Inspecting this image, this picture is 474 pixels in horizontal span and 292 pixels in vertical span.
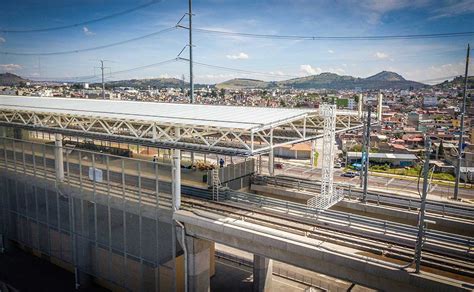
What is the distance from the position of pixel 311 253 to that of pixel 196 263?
16.8 feet

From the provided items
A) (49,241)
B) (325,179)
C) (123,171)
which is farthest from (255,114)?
(49,241)

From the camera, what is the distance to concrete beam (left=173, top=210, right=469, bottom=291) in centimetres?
1012

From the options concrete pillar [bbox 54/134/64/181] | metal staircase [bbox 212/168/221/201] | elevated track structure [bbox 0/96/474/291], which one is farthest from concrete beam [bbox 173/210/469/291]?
concrete pillar [bbox 54/134/64/181]

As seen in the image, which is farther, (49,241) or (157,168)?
(49,241)

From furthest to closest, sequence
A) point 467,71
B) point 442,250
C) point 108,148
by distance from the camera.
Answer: point 467,71
point 108,148
point 442,250

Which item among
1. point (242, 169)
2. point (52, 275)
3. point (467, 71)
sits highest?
point (467, 71)

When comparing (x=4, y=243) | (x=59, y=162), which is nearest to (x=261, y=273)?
(x=59, y=162)

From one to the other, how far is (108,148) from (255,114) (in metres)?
10.4

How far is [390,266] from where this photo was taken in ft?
34.4

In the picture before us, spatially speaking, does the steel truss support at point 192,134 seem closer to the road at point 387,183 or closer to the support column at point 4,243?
the support column at point 4,243

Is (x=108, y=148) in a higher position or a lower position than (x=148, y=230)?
higher

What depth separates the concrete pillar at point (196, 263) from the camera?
574 inches

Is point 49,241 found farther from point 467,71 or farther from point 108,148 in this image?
point 467,71

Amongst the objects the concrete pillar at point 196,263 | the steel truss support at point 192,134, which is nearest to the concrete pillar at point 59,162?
the steel truss support at point 192,134
